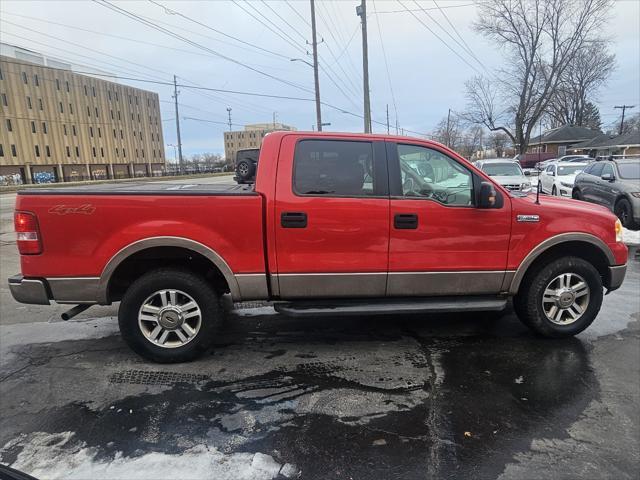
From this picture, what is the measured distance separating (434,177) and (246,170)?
2267 mm

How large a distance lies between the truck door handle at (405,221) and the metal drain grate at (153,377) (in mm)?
2074

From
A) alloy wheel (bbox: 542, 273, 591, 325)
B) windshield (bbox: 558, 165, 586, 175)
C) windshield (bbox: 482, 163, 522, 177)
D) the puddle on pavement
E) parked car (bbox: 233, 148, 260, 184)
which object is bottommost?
the puddle on pavement

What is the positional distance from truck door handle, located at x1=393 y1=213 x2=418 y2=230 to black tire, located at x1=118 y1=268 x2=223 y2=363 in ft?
5.65

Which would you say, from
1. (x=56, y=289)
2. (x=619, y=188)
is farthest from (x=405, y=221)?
(x=619, y=188)

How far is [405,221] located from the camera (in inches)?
155

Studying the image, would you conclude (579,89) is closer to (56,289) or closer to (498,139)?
(498,139)

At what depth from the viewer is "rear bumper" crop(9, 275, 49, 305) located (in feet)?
12.4

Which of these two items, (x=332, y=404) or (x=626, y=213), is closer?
(x=332, y=404)

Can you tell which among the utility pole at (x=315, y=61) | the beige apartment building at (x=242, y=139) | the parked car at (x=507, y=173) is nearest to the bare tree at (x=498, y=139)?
the beige apartment building at (x=242, y=139)

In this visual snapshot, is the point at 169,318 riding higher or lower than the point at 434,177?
lower

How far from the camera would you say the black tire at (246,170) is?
4972mm

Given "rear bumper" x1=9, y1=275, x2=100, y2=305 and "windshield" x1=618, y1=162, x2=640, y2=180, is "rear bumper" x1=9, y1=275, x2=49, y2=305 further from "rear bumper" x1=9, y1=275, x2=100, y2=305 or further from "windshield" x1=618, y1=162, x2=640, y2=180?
"windshield" x1=618, y1=162, x2=640, y2=180

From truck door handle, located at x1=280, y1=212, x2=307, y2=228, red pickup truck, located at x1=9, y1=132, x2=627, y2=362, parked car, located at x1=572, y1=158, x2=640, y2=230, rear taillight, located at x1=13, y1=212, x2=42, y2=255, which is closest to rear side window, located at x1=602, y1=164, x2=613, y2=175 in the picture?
parked car, located at x1=572, y1=158, x2=640, y2=230

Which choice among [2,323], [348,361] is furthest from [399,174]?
[2,323]
